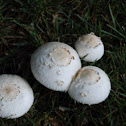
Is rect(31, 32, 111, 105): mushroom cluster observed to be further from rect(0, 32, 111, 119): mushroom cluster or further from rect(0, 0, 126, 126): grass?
rect(0, 0, 126, 126): grass

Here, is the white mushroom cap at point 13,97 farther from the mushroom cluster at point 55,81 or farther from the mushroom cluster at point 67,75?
the mushroom cluster at point 67,75

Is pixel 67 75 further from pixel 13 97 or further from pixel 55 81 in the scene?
pixel 13 97

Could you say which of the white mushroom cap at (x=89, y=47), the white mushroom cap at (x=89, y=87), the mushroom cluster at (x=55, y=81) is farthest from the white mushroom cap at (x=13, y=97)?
the white mushroom cap at (x=89, y=47)

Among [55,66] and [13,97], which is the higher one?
[55,66]

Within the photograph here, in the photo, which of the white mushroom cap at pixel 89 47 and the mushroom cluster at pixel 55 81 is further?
the white mushroom cap at pixel 89 47

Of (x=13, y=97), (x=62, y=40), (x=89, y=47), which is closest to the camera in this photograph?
(x=13, y=97)

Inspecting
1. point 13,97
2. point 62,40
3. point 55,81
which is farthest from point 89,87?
point 62,40

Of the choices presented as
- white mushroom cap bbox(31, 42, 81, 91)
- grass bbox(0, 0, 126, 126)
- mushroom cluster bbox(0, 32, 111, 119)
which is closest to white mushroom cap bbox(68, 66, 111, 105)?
mushroom cluster bbox(0, 32, 111, 119)
